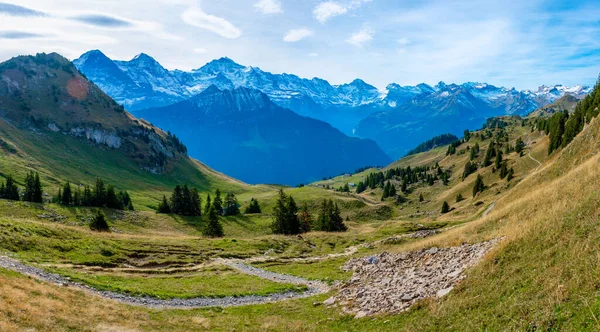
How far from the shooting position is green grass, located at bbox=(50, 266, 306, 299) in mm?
32094

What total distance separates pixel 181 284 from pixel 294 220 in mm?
55215

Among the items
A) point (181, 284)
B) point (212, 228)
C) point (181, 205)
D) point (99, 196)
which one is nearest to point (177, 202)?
point (181, 205)

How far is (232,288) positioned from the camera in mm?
36844

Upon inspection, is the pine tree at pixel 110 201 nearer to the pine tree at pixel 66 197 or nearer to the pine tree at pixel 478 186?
the pine tree at pixel 66 197

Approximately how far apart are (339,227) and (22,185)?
136419 mm

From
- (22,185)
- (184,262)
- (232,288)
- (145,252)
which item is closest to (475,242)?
(232,288)

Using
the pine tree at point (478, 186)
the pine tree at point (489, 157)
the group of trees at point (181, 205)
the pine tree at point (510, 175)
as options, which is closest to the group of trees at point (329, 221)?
the group of trees at point (181, 205)

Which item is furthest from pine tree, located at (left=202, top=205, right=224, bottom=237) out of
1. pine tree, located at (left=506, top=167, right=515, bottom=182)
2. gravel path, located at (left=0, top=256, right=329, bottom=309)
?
→ pine tree, located at (left=506, top=167, right=515, bottom=182)

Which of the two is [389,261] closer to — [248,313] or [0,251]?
[248,313]

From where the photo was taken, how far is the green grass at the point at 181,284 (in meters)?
32.1

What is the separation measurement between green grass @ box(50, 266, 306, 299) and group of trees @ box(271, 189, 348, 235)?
1811 inches

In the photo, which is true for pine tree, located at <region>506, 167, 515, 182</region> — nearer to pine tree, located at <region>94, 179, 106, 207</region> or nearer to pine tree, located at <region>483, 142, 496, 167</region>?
pine tree, located at <region>483, 142, 496, 167</region>

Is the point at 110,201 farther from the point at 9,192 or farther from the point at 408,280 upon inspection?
the point at 408,280

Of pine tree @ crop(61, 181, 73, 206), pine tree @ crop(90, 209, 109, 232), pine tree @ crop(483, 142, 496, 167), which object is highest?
pine tree @ crop(483, 142, 496, 167)
